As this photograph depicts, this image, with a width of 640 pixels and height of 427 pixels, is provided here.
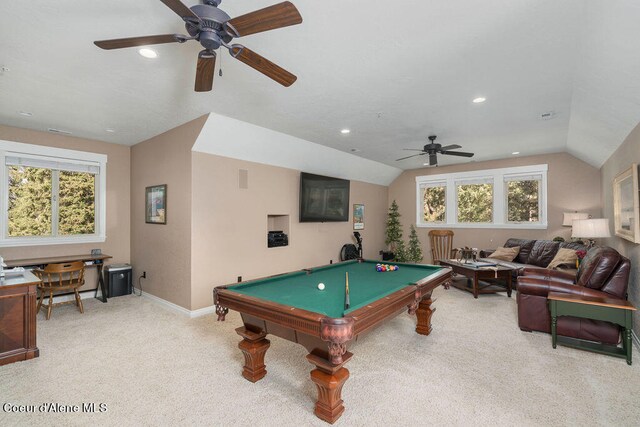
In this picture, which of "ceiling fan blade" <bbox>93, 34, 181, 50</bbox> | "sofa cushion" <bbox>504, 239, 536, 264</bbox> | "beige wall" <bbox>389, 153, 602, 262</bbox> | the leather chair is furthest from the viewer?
"sofa cushion" <bbox>504, 239, 536, 264</bbox>

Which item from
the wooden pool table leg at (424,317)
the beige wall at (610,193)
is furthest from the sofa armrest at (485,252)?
the wooden pool table leg at (424,317)

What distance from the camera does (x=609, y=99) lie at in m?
2.87

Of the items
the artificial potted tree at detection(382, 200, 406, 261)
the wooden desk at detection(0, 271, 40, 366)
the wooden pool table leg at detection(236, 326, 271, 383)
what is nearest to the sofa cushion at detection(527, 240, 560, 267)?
the artificial potted tree at detection(382, 200, 406, 261)

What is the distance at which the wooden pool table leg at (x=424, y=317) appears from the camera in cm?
342

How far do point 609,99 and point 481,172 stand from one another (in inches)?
166

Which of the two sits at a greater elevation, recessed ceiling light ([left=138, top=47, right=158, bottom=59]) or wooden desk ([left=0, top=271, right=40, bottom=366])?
recessed ceiling light ([left=138, top=47, right=158, bottom=59])

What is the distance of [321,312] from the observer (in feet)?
6.11

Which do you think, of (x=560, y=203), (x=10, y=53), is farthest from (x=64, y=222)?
(x=560, y=203)

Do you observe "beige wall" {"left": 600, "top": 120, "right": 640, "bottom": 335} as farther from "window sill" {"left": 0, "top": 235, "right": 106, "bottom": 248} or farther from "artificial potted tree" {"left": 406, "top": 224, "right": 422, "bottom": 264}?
"window sill" {"left": 0, "top": 235, "right": 106, "bottom": 248}

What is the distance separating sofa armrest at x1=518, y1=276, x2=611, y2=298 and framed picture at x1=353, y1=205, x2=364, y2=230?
4.07 m

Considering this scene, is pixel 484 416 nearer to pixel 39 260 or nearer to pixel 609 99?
pixel 609 99

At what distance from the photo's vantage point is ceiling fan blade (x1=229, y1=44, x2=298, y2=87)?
180 cm

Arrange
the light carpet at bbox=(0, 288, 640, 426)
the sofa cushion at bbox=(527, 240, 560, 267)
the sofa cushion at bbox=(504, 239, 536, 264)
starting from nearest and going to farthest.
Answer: the light carpet at bbox=(0, 288, 640, 426)
the sofa cushion at bbox=(527, 240, 560, 267)
the sofa cushion at bbox=(504, 239, 536, 264)

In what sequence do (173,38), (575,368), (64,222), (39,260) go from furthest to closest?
(64,222) < (39,260) < (575,368) < (173,38)
